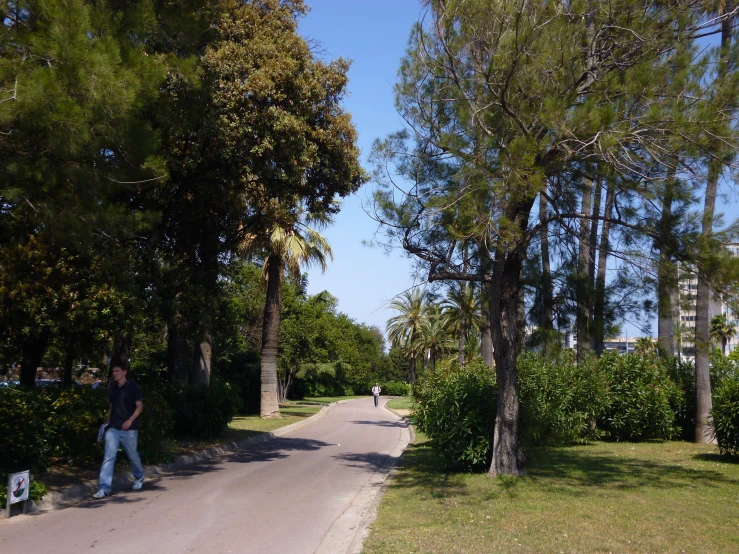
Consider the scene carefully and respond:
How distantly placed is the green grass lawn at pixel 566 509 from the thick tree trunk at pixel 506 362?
39 centimetres

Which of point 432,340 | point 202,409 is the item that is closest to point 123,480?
point 202,409

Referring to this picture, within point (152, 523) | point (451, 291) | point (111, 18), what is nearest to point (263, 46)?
point (111, 18)

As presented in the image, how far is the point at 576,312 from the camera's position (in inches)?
486

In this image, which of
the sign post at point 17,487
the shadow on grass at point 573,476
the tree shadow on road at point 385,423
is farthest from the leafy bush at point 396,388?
the sign post at point 17,487

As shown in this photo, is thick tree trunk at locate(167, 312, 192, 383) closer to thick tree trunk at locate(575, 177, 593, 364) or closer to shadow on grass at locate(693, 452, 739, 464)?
thick tree trunk at locate(575, 177, 593, 364)

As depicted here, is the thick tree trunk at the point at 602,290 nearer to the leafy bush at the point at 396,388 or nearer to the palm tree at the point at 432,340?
the palm tree at the point at 432,340

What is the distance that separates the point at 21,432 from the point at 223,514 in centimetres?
297

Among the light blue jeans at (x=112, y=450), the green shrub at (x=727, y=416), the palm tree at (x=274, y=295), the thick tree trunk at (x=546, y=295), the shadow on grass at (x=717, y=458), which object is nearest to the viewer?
the light blue jeans at (x=112, y=450)

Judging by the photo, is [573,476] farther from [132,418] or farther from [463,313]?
[463,313]

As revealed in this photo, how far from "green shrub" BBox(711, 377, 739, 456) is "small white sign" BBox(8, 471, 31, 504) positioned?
1261 cm

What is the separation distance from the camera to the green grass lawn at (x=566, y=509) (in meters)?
7.05

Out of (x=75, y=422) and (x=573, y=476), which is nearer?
(x=75, y=422)

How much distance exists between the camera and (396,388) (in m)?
85.3

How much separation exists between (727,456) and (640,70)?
8.94 metres
